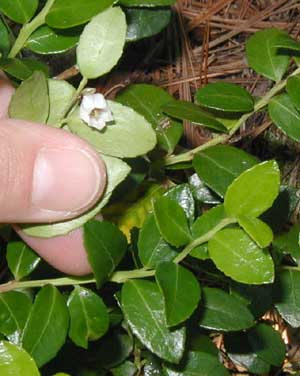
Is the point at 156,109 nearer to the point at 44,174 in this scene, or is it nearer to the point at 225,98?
the point at 225,98

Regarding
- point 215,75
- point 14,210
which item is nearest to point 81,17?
point 14,210

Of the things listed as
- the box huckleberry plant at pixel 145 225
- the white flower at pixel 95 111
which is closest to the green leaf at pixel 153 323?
the box huckleberry plant at pixel 145 225

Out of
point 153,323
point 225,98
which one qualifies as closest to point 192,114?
point 225,98

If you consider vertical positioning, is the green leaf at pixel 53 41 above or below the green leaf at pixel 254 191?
above

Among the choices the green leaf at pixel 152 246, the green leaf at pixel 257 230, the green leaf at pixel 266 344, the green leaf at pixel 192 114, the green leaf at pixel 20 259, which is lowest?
the green leaf at pixel 266 344

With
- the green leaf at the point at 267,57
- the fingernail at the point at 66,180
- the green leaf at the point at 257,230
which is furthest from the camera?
the green leaf at the point at 267,57

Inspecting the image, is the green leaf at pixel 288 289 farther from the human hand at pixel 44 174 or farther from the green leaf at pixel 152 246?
the human hand at pixel 44 174
